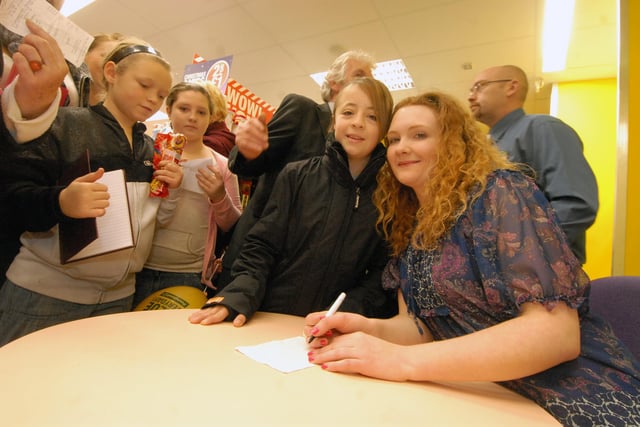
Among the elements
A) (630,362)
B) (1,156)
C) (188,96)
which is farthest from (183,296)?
(630,362)

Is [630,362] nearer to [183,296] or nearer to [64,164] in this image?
[183,296]

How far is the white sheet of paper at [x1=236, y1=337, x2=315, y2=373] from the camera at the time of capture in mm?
785

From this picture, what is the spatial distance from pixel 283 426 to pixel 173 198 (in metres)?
1.15

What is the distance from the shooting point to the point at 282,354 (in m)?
0.85

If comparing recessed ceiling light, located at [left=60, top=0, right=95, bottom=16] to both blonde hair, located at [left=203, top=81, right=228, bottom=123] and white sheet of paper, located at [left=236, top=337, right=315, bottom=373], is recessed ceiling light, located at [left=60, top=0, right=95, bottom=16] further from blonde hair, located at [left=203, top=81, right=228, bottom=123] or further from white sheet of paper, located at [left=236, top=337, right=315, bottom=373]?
white sheet of paper, located at [left=236, top=337, right=315, bottom=373]

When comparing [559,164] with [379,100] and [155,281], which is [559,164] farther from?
[155,281]

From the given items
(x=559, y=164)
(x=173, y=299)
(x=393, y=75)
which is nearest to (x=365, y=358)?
(x=173, y=299)

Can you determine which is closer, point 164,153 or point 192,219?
point 164,153

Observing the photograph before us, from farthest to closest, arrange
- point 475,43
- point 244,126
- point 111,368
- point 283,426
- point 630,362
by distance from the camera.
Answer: point 475,43, point 244,126, point 630,362, point 111,368, point 283,426

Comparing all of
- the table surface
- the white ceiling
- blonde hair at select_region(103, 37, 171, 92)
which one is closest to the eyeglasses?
the white ceiling

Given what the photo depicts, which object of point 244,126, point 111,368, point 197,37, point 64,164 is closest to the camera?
point 111,368

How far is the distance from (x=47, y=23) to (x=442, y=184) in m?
1.16

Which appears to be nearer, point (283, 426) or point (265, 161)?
point (283, 426)

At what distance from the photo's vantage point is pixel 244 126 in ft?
4.60
